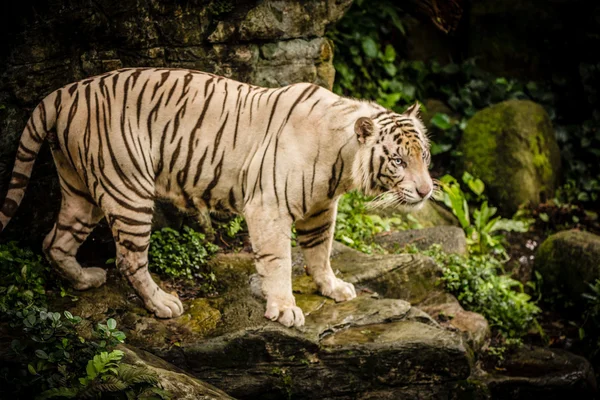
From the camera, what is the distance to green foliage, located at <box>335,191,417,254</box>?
22.7 feet

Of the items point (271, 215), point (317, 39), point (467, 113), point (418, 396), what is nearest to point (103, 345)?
point (271, 215)

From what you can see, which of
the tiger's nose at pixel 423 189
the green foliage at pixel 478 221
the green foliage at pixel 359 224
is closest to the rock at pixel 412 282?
the green foliage at pixel 359 224

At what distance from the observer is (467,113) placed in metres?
9.58

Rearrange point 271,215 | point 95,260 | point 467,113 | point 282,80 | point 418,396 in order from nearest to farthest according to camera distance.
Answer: point 271,215, point 418,396, point 95,260, point 282,80, point 467,113

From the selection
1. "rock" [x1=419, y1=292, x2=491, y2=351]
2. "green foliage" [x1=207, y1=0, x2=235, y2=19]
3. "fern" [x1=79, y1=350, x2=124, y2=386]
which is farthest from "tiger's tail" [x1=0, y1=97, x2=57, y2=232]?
"rock" [x1=419, y1=292, x2=491, y2=351]

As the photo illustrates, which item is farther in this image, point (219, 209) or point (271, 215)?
point (219, 209)

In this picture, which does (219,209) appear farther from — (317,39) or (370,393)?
(317,39)

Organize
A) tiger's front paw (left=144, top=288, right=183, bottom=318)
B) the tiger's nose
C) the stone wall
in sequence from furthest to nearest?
the stone wall, tiger's front paw (left=144, top=288, right=183, bottom=318), the tiger's nose

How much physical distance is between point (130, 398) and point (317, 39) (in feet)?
13.3

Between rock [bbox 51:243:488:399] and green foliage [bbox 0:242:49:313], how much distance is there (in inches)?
9.2

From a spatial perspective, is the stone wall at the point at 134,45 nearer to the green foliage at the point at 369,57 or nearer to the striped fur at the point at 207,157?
the striped fur at the point at 207,157

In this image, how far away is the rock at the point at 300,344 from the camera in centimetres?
459

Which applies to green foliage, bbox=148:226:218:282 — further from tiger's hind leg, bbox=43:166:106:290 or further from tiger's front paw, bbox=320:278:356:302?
tiger's front paw, bbox=320:278:356:302

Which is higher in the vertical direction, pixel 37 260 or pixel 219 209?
pixel 219 209
